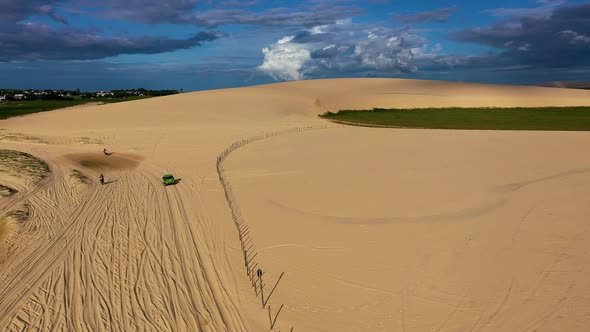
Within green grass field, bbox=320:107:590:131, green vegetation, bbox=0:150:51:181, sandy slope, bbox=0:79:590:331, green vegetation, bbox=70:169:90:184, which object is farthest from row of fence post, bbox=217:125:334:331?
green grass field, bbox=320:107:590:131

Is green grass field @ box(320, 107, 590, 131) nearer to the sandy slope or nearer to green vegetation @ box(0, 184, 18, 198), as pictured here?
the sandy slope

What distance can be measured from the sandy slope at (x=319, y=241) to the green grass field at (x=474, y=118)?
18833 mm

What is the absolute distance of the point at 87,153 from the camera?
37.2 meters

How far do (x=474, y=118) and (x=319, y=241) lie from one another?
56.4 m

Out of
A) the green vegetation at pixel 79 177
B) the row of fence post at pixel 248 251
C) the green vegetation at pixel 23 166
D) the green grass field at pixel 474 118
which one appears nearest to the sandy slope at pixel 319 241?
the row of fence post at pixel 248 251

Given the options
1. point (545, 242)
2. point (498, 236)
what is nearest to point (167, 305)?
point (498, 236)

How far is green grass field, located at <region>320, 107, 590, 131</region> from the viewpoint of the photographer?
5409 centimetres

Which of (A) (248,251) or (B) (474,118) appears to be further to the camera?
(B) (474,118)

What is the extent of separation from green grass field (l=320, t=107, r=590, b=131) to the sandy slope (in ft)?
61.8

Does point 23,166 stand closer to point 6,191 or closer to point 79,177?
point 79,177

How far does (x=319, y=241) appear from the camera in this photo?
17.3m

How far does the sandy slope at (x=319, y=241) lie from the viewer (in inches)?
488

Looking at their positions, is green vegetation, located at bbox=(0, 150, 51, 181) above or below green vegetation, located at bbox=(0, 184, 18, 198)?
above

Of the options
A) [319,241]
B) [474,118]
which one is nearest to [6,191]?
[319,241]
